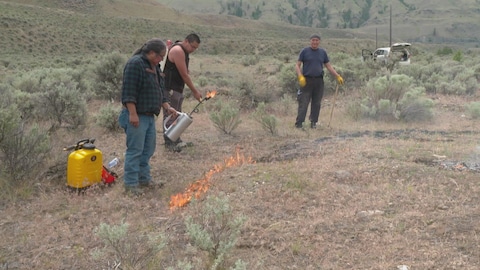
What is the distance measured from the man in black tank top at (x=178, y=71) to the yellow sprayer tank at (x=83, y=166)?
154cm

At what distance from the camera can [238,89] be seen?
1216cm

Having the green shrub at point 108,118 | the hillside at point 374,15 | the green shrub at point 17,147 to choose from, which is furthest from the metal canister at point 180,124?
the hillside at point 374,15

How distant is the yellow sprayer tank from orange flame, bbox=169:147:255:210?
3.16 feet

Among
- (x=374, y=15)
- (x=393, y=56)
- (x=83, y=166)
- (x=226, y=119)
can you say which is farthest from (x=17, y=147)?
(x=374, y=15)

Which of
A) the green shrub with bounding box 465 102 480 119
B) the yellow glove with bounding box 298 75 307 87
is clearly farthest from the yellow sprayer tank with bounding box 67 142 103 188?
the green shrub with bounding box 465 102 480 119

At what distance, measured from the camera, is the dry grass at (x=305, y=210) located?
348 centimetres

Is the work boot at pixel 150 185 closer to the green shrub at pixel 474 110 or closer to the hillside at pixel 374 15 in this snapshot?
the green shrub at pixel 474 110

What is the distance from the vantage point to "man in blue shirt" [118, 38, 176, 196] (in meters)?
4.79

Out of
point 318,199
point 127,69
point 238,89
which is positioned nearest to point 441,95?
point 238,89

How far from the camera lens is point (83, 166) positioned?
492cm

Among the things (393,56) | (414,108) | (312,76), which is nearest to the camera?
(312,76)

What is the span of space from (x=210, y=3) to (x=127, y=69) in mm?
163377

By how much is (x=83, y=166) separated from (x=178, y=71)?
7.36ft

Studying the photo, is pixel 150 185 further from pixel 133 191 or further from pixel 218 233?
pixel 218 233
